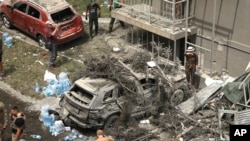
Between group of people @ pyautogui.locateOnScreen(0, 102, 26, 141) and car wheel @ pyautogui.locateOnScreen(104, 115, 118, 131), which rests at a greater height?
group of people @ pyautogui.locateOnScreen(0, 102, 26, 141)

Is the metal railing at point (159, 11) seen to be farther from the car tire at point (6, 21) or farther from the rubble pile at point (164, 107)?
the car tire at point (6, 21)

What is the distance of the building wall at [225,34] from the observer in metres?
15.3

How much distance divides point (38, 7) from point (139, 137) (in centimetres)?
763

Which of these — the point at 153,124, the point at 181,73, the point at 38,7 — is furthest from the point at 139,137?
the point at 38,7

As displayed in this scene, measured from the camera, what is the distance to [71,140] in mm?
13773

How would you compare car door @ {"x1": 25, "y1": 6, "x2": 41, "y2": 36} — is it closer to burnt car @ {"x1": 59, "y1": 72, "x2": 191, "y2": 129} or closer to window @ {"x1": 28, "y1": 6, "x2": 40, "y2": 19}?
window @ {"x1": 28, "y1": 6, "x2": 40, "y2": 19}

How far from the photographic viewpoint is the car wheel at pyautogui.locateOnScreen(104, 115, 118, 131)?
13.7 metres

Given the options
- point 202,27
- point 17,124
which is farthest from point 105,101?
point 202,27

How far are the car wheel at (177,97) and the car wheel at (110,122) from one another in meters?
1.88

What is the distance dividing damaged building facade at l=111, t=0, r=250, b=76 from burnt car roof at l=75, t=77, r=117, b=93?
340cm

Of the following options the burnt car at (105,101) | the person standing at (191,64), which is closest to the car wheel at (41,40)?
the burnt car at (105,101)

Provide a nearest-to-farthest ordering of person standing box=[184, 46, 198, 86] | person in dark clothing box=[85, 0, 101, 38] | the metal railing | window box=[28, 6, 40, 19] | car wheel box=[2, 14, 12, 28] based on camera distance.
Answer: person standing box=[184, 46, 198, 86] < the metal railing < window box=[28, 6, 40, 19] < person in dark clothing box=[85, 0, 101, 38] < car wheel box=[2, 14, 12, 28]

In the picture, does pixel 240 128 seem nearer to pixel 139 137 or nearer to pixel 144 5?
pixel 139 137

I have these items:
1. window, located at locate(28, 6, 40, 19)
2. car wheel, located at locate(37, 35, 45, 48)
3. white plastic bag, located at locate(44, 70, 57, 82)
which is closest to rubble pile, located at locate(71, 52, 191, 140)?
white plastic bag, located at locate(44, 70, 57, 82)
